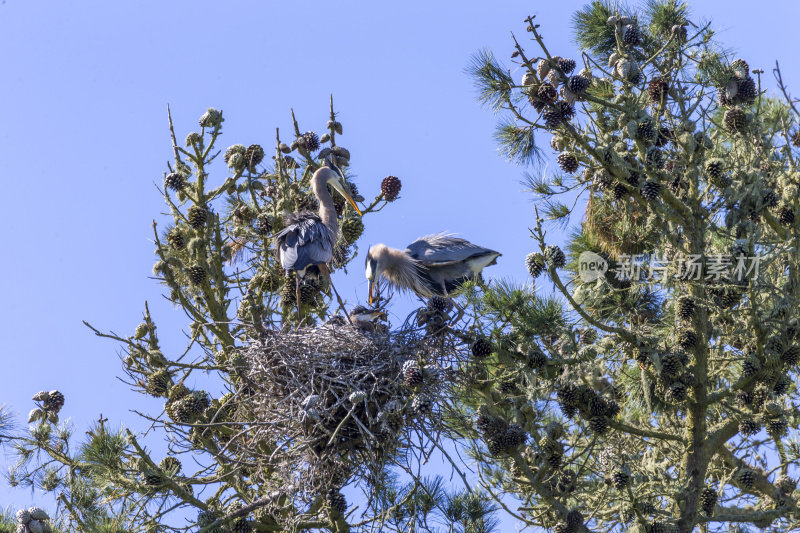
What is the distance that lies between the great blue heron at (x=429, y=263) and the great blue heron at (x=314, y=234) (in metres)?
0.59

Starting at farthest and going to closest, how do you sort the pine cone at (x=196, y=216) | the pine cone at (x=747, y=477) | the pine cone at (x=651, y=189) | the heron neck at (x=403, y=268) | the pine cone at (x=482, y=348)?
1. the heron neck at (x=403, y=268)
2. the pine cone at (x=196, y=216)
3. the pine cone at (x=747, y=477)
4. the pine cone at (x=651, y=189)
5. the pine cone at (x=482, y=348)

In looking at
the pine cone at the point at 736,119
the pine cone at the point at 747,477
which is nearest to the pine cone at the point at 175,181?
the pine cone at the point at 736,119

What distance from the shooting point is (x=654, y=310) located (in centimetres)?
682

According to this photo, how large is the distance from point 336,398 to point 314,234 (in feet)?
5.69

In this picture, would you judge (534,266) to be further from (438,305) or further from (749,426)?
(749,426)

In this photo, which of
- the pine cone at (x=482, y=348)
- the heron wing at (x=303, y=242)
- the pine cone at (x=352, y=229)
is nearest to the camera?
the pine cone at (x=482, y=348)

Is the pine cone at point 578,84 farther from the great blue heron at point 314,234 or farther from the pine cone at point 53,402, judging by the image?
the pine cone at point 53,402

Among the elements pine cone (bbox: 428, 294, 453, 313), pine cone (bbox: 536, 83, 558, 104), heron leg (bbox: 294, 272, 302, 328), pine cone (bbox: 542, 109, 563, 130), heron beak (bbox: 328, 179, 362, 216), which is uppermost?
heron beak (bbox: 328, 179, 362, 216)

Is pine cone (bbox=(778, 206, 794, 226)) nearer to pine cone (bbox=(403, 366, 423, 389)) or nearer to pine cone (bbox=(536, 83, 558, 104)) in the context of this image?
pine cone (bbox=(536, 83, 558, 104))

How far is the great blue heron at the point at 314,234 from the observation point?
6.89 metres

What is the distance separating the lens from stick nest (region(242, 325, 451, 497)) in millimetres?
5367

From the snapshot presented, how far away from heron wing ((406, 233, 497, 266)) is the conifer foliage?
2.80ft

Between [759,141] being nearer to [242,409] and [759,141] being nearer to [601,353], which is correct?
[601,353]

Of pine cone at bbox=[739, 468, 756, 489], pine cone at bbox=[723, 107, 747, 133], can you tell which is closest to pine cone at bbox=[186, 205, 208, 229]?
pine cone at bbox=[723, 107, 747, 133]
